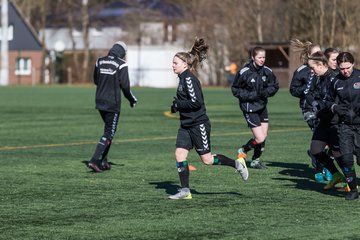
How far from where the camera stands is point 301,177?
544 inches

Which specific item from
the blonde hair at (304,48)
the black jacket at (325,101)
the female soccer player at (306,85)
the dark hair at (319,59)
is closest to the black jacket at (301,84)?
the female soccer player at (306,85)

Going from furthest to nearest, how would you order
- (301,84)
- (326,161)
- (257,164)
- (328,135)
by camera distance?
(257,164)
(301,84)
(326,161)
(328,135)

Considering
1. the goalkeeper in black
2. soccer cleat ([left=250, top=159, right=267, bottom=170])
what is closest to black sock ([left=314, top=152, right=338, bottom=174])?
soccer cleat ([left=250, top=159, right=267, bottom=170])

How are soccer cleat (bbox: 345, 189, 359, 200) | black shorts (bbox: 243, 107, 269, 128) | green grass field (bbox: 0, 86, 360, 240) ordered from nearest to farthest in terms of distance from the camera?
1. green grass field (bbox: 0, 86, 360, 240)
2. soccer cleat (bbox: 345, 189, 359, 200)
3. black shorts (bbox: 243, 107, 269, 128)

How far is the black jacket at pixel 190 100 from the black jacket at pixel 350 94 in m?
1.48

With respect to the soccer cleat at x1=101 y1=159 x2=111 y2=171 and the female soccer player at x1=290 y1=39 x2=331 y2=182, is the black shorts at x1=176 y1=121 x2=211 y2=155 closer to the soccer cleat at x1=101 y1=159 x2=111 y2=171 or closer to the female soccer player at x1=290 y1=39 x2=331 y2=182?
the female soccer player at x1=290 y1=39 x2=331 y2=182

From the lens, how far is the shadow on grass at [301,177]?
12352 mm

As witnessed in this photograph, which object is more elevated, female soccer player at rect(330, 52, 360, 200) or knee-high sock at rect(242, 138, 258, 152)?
female soccer player at rect(330, 52, 360, 200)

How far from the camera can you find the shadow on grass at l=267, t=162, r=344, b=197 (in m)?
12.4

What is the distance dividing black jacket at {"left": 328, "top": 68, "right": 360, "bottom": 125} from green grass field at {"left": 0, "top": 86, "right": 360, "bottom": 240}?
94cm

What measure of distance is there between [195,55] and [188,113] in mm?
691

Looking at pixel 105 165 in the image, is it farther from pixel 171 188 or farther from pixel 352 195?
pixel 352 195

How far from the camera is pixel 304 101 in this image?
1423 cm

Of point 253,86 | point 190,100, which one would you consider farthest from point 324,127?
point 253,86
